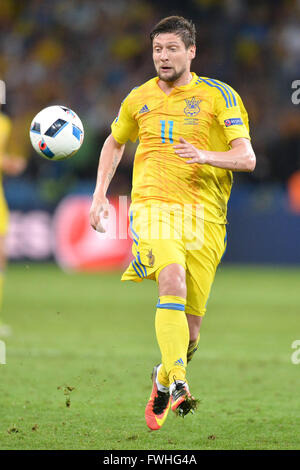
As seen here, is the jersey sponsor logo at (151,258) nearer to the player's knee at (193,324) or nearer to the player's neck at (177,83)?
the player's knee at (193,324)

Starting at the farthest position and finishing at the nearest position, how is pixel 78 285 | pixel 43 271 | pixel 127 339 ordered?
pixel 43 271, pixel 78 285, pixel 127 339

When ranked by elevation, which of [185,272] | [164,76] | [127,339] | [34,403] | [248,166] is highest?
[164,76]

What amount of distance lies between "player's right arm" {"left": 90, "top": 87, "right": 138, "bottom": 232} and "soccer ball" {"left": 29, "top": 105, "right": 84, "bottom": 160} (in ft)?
0.68

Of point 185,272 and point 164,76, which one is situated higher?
point 164,76

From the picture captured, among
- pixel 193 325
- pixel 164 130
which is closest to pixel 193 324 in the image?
pixel 193 325

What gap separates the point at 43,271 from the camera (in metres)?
15.0

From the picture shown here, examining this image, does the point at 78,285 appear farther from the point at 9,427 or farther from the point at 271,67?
the point at 9,427

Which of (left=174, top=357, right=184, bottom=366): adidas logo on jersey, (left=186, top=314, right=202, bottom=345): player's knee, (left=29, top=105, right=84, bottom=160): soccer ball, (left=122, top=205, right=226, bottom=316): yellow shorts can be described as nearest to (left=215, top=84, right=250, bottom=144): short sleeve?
(left=122, top=205, right=226, bottom=316): yellow shorts

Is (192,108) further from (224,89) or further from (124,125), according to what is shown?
(124,125)

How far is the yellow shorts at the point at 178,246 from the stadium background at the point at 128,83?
34.4 ft

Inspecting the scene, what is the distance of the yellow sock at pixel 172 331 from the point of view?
4152 mm

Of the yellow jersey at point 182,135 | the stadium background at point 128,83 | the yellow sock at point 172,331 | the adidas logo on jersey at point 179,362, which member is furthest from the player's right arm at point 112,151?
the stadium background at point 128,83

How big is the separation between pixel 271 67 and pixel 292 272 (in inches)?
192
